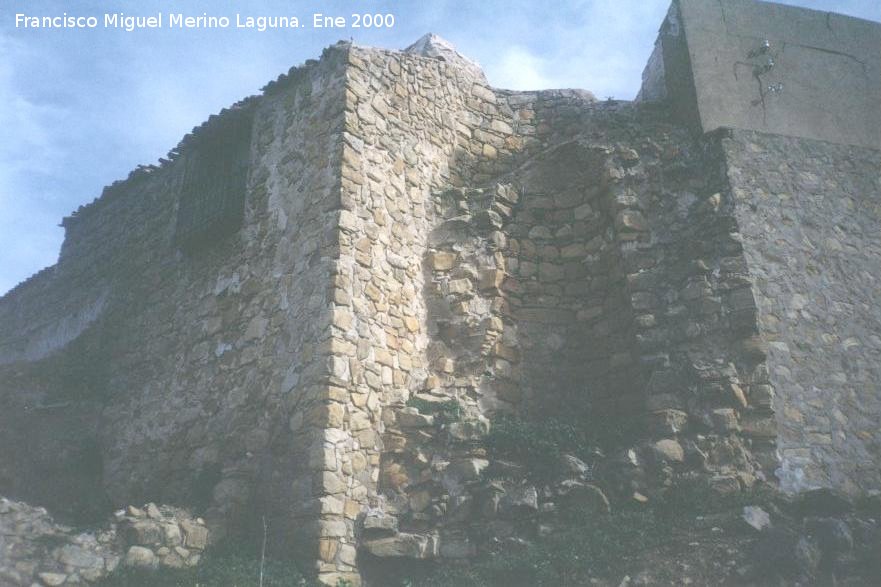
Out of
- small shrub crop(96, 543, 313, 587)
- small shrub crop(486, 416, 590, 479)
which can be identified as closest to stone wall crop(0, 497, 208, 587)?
small shrub crop(96, 543, 313, 587)

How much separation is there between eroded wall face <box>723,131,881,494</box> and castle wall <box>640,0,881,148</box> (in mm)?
384

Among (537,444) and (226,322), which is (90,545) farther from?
(537,444)

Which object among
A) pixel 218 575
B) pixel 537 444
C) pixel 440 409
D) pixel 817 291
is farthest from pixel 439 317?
pixel 817 291

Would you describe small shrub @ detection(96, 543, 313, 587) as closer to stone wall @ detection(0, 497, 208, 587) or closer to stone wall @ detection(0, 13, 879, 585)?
stone wall @ detection(0, 497, 208, 587)

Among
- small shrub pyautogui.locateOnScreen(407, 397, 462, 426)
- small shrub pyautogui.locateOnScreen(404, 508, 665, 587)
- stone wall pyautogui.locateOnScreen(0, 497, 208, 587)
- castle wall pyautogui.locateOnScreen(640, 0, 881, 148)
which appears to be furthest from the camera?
castle wall pyautogui.locateOnScreen(640, 0, 881, 148)

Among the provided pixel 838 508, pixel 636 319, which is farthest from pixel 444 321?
pixel 838 508

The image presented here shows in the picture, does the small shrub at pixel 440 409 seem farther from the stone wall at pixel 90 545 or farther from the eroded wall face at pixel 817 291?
the eroded wall face at pixel 817 291

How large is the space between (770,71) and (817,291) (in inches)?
121

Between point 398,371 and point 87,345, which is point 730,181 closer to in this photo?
point 398,371

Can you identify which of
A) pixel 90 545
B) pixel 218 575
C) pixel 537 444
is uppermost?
pixel 537 444

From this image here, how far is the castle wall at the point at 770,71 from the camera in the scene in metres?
8.41

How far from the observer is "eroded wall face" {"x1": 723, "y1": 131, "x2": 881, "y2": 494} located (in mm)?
6371

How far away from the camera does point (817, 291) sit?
23.9 feet

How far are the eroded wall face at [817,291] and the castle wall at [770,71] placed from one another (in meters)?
0.38
